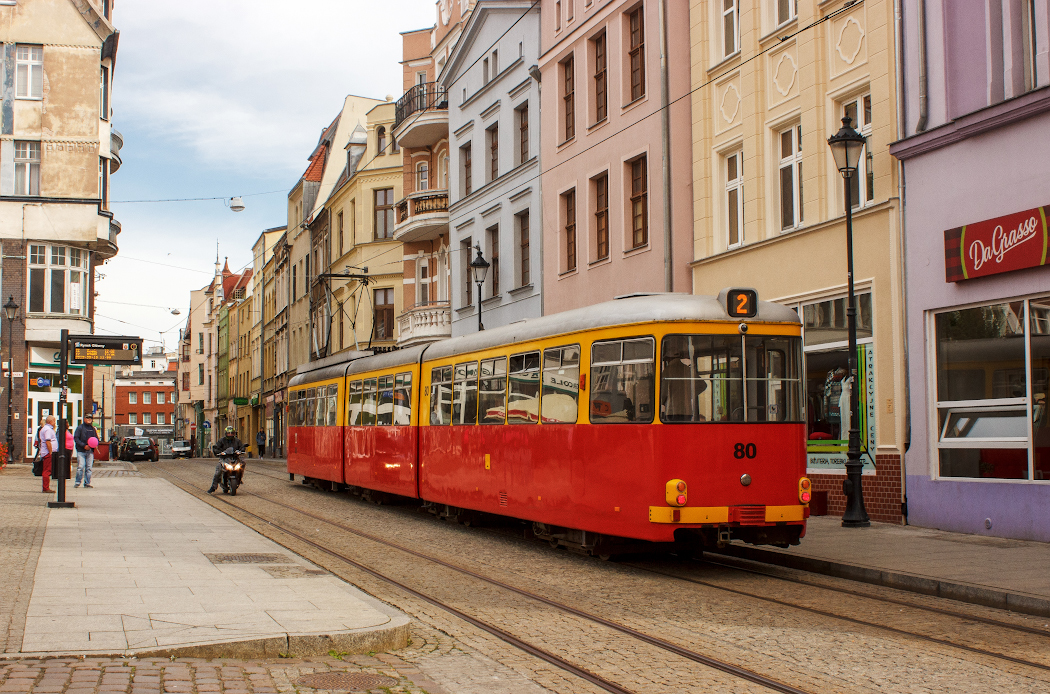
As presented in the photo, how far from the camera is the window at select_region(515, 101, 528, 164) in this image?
1168 inches

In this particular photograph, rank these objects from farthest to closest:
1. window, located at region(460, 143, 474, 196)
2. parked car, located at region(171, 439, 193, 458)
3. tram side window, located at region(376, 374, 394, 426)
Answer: parked car, located at region(171, 439, 193, 458) < window, located at region(460, 143, 474, 196) < tram side window, located at region(376, 374, 394, 426)

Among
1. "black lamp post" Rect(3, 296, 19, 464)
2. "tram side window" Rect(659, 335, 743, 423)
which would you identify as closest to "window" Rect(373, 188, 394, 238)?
"black lamp post" Rect(3, 296, 19, 464)

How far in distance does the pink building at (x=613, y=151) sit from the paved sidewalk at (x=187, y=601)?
11.0 meters

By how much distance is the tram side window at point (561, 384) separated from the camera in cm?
1253

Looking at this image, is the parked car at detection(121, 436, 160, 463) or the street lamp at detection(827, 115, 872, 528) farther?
the parked car at detection(121, 436, 160, 463)

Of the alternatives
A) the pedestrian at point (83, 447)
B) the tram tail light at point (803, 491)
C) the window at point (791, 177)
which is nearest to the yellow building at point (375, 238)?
the pedestrian at point (83, 447)

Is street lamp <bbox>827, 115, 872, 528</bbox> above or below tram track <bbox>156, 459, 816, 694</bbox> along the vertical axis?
above

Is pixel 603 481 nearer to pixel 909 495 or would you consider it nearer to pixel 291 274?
pixel 909 495

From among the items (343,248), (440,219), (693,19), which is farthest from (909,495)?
(343,248)

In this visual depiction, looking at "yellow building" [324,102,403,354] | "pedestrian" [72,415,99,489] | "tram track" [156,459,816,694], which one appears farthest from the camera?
"yellow building" [324,102,403,354]

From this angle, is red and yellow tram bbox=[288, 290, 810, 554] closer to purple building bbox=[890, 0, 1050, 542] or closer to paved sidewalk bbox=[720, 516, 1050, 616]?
paved sidewalk bbox=[720, 516, 1050, 616]

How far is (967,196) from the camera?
47.6 feet

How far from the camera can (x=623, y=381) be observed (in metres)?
11.7

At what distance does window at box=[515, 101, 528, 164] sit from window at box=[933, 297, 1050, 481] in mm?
16326
